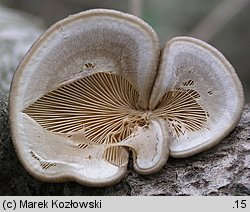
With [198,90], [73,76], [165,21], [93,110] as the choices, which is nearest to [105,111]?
[93,110]

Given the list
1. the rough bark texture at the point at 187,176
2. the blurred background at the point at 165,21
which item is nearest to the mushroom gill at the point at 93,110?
the rough bark texture at the point at 187,176

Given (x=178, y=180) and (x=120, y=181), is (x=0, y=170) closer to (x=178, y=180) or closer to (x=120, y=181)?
(x=120, y=181)

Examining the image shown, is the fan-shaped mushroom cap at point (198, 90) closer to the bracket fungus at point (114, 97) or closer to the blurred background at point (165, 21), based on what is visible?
the bracket fungus at point (114, 97)

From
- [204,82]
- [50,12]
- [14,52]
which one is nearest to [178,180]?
[204,82]

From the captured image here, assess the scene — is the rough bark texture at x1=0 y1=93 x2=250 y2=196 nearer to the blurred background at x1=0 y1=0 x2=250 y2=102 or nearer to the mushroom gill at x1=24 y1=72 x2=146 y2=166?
the mushroom gill at x1=24 y1=72 x2=146 y2=166

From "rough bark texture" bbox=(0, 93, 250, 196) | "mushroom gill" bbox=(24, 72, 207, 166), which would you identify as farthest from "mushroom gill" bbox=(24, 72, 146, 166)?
"rough bark texture" bbox=(0, 93, 250, 196)
